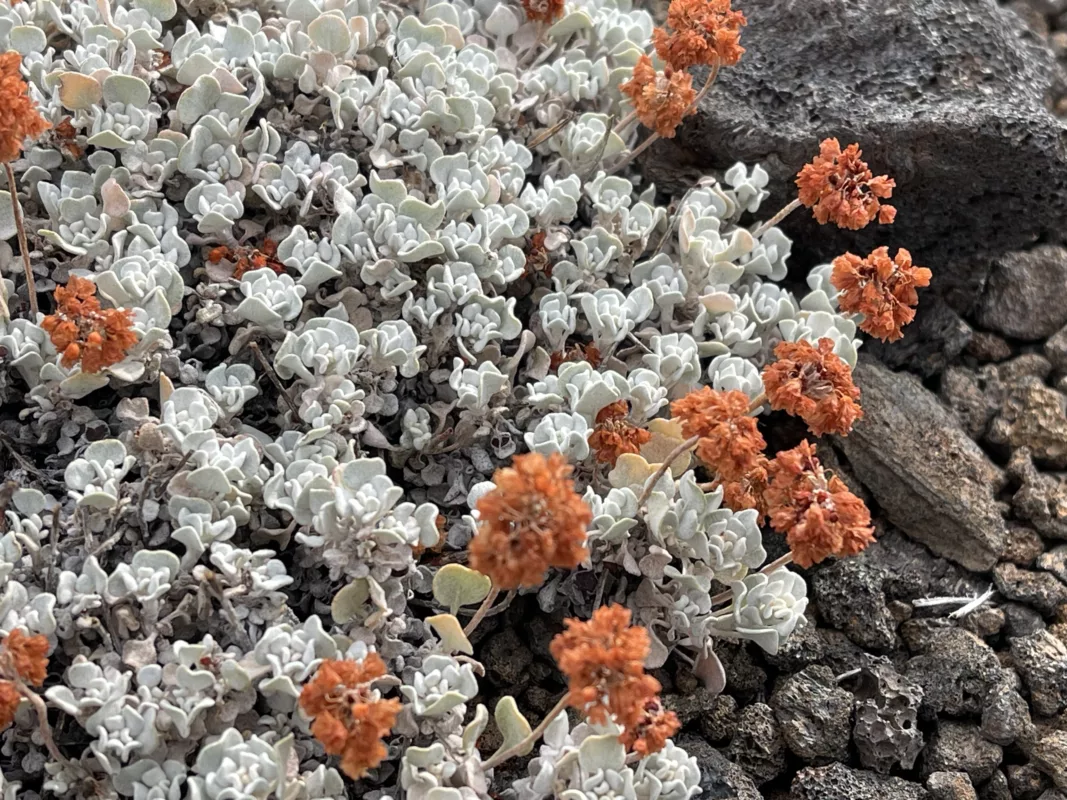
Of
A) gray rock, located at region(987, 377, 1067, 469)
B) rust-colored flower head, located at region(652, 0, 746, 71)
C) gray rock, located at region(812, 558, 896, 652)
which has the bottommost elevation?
gray rock, located at region(812, 558, 896, 652)

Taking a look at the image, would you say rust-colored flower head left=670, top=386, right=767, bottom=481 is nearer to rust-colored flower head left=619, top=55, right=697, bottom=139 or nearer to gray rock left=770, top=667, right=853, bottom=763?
gray rock left=770, top=667, right=853, bottom=763

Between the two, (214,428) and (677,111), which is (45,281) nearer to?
(214,428)

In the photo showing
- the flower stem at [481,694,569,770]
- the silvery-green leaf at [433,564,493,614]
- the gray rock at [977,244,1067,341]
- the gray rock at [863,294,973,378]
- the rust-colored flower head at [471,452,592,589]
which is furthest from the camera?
the gray rock at [977,244,1067,341]

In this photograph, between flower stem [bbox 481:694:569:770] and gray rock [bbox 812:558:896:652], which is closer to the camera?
flower stem [bbox 481:694:569:770]

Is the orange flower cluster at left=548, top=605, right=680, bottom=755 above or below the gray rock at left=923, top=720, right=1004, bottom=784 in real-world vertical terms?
above

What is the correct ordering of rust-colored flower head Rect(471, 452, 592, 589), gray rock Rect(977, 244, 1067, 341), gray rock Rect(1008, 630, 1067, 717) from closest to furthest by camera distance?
rust-colored flower head Rect(471, 452, 592, 589) < gray rock Rect(1008, 630, 1067, 717) < gray rock Rect(977, 244, 1067, 341)

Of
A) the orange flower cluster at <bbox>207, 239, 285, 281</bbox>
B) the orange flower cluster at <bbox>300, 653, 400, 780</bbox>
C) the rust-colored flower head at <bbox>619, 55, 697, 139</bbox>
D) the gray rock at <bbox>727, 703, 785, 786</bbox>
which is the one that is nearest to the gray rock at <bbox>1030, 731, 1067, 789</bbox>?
the gray rock at <bbox>727, 703, 785, 786</bbox>

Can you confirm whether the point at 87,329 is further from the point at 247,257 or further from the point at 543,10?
the point at 543,10
